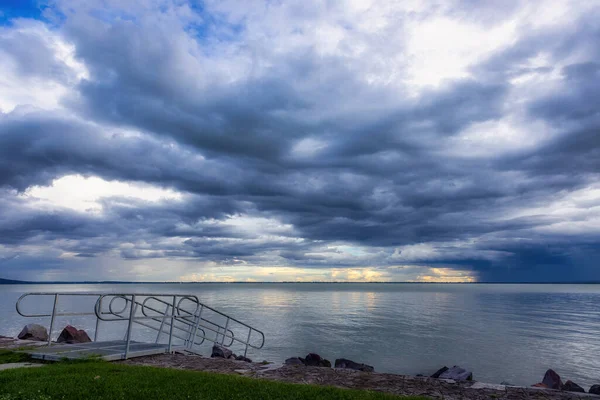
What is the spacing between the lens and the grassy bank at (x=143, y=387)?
6457mm

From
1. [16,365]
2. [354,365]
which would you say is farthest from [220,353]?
[16,365]

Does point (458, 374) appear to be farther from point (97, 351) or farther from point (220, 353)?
point (97, 351)

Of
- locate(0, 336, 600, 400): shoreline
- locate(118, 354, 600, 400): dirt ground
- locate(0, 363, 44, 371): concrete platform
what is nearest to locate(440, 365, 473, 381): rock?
locate(0, 336, 600, 400): shoreline

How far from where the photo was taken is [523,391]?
7.42 metres

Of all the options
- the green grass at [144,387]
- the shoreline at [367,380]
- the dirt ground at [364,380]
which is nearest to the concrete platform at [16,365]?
the green grass at [144,387]

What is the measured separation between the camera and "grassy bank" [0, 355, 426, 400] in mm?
6457

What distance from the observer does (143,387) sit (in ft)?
22.7

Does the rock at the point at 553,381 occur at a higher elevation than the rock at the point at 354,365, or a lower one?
higher

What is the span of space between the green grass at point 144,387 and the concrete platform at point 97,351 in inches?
54.0

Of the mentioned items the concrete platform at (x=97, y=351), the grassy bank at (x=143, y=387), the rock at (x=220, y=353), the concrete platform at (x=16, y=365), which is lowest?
the rock at (x=220, y=353)

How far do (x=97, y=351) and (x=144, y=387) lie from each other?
4004 millimetres

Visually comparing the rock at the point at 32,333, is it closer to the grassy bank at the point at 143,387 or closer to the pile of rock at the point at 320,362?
the pile of rock at the point at 320,362

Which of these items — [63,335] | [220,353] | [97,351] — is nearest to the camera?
[97,351]

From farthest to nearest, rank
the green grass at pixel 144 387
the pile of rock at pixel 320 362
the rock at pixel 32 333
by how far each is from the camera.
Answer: the rock at pixel 32 333 → the pile of rock at pixel 320 362 → the green grass at pixel 144 387
